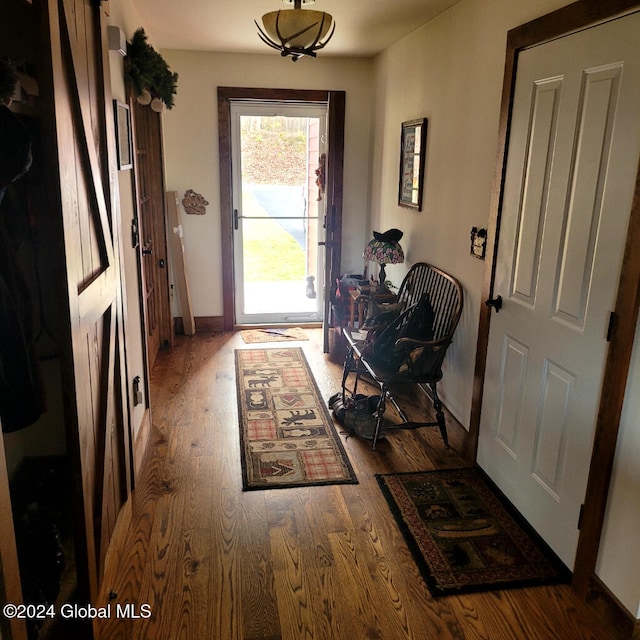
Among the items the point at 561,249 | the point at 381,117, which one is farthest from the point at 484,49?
the point at 381,117

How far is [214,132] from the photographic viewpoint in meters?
4.77

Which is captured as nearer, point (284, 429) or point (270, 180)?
point (284, 429)

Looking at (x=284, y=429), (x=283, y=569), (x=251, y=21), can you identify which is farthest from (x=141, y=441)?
(x=251, y=21)

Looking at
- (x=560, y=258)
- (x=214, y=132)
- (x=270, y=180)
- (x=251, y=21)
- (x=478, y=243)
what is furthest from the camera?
(x=270, y=180)

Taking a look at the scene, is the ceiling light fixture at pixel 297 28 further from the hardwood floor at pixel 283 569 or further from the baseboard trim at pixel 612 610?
the baseboard trim at pixel 612 610

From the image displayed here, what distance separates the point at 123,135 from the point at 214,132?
215 centimetres

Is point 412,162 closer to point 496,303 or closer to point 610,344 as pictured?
point 496,303

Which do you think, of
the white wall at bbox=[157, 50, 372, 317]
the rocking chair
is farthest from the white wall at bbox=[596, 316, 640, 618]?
the white wall at bbox=[157, 50, 372, 317]

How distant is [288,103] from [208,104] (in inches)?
26.5

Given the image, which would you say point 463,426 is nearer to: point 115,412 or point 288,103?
point 115,412

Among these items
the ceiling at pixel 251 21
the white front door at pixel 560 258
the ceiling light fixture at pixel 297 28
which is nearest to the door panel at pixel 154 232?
the ceiling at pixel 251 21

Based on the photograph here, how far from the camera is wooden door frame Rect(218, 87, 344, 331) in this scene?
4.71 m

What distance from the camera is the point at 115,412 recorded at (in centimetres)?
219

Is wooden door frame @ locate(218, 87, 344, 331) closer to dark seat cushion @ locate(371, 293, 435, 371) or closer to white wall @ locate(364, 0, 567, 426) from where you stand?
white wall @ locate(364, 0, 567, 426)
